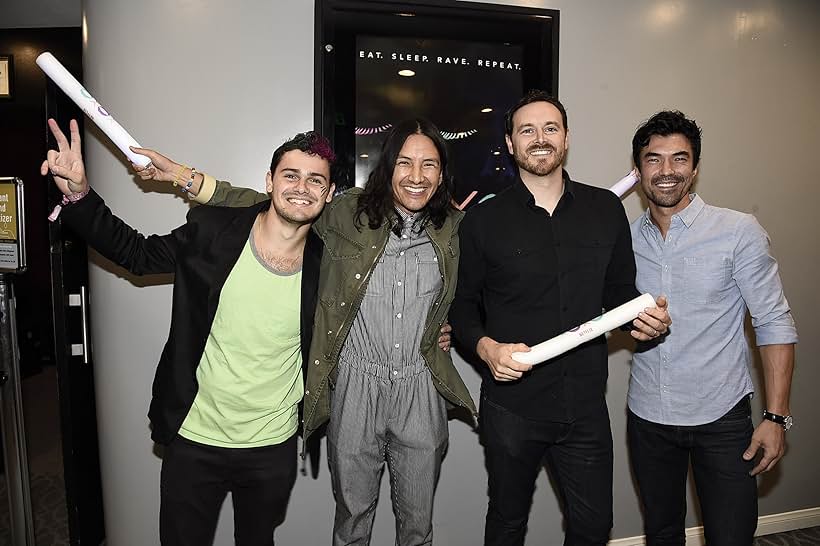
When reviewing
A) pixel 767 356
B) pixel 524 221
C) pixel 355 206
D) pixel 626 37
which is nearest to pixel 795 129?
pixel 626 37

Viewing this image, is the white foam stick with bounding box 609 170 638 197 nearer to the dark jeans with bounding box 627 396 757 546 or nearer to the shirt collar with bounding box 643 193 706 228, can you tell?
the shirt collar with bounding box 643 193 706 228

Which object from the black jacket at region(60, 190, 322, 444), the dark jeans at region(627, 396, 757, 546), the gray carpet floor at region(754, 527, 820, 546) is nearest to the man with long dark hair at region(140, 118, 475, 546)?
the black jacket at region(60, 190, 322, 444)

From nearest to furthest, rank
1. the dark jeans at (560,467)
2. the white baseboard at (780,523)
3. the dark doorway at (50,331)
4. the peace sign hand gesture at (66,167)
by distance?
1. the peace sign hand gesture at (66,167)
2. the dark jeans at (560,467)
3. the dark doorway at (50,331)
4. the white baseboard at (780,523)

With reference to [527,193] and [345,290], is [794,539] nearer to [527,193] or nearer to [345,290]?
[527,193]

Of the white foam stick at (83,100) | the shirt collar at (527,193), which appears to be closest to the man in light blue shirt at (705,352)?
the shirt collar at (527,193)

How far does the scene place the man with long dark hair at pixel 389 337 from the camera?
1703 mm

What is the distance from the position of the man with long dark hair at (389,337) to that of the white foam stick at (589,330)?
38 cm

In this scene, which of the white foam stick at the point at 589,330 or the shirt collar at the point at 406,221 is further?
the shirt collar at the point at 406,221

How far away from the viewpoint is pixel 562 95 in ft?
7.82

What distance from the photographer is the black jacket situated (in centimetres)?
158

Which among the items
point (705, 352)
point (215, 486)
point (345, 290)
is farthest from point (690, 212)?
point (215, 486)

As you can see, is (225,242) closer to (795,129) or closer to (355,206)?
(355,206)

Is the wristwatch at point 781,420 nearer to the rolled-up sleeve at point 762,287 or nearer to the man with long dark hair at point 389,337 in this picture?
the rolled-up sleeve at point 762,287

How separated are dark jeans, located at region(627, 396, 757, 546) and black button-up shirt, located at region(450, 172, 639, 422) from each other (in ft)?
1.07
